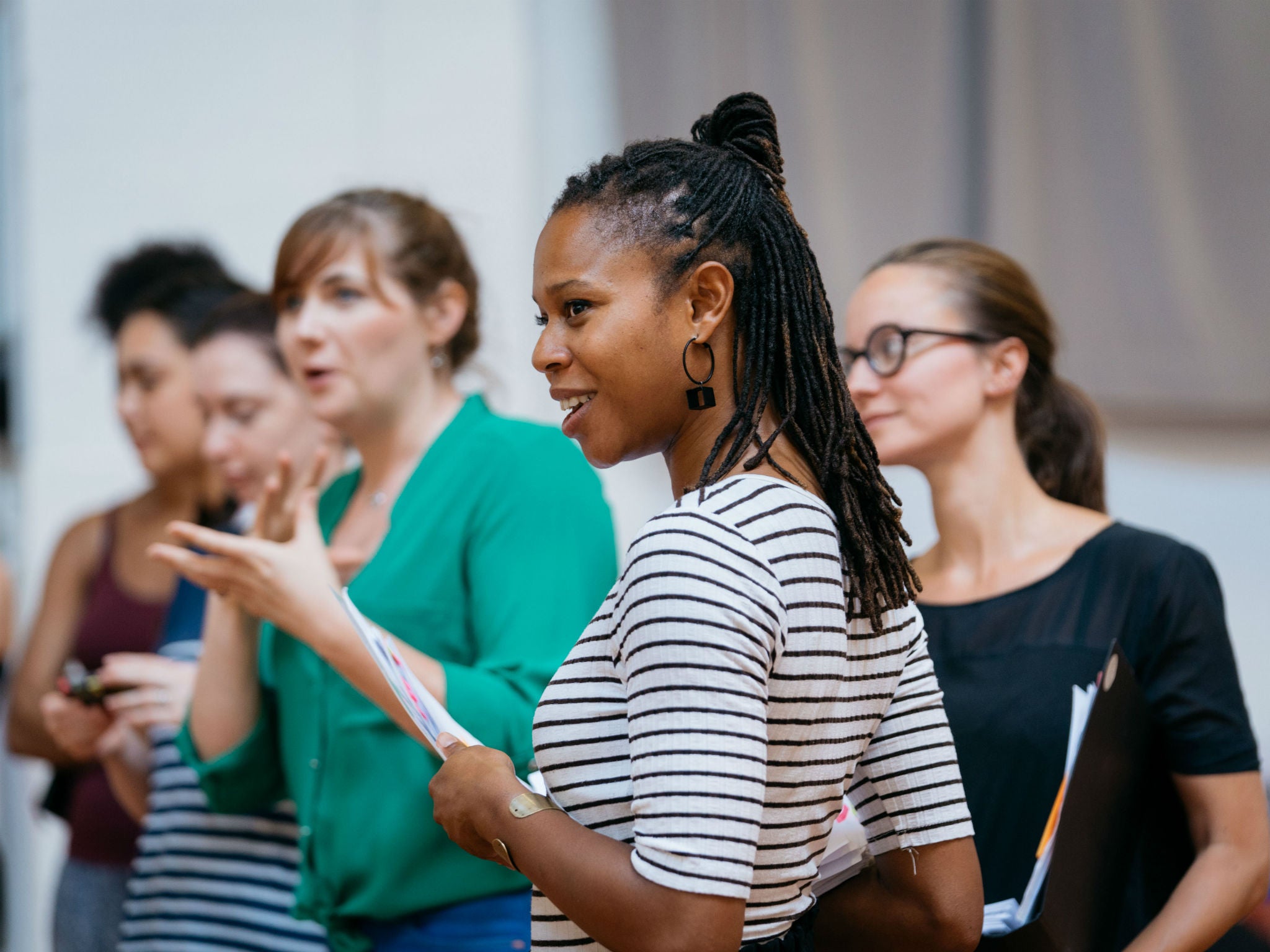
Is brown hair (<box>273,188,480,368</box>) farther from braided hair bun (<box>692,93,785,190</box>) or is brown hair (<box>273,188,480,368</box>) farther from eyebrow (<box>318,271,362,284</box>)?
braided hair bun (<box>692,93,785,190</box>)

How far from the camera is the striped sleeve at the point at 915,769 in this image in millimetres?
1104

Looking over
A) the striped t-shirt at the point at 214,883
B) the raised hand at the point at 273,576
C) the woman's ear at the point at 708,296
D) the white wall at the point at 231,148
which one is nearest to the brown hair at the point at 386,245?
the raised hand at the point at 273,576

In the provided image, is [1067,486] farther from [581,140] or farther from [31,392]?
[31,392]

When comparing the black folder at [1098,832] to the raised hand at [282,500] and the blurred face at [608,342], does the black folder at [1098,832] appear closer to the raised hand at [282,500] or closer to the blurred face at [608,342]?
the blurred face at [608,342]

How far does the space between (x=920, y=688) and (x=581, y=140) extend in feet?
8.08

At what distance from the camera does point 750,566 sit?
34.4 inches

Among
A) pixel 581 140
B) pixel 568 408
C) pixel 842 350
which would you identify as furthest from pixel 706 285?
pixel 581 140

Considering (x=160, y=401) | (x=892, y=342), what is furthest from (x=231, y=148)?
(x=892, y=342)

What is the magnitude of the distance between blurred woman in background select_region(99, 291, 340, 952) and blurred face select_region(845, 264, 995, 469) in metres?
0.80

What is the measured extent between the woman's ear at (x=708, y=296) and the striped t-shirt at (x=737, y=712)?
0.13 m

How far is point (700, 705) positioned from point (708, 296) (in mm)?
343

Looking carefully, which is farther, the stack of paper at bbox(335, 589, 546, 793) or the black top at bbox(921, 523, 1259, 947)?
the black top at bbox(921, 523, 1259, 947)

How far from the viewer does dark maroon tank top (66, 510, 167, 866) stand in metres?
2.53

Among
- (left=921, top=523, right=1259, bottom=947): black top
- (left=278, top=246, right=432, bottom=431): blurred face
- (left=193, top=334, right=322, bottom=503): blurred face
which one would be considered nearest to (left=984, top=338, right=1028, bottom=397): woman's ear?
(left=921, top=523, right=1259, bottom=947): black top
